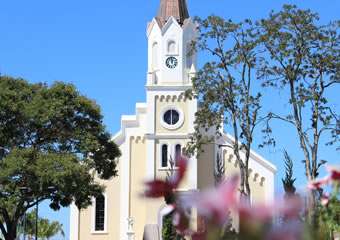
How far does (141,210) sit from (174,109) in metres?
8.02

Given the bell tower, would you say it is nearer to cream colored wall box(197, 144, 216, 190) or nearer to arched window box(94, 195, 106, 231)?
cream colored wall box(197, 144, 216, 190)

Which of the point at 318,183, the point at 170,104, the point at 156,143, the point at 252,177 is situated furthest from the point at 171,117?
the point at 318,183

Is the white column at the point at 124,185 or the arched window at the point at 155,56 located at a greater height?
the arched window at the point at 155,56

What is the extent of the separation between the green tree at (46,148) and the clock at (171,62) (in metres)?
16.4

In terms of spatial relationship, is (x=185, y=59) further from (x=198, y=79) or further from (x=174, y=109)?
(x=198, y=79)

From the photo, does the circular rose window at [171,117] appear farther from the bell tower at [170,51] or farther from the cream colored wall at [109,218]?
the cream colored wall at [109,218]

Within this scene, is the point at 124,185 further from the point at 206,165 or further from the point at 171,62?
the point at 171,62

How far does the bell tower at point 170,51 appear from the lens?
53219mm

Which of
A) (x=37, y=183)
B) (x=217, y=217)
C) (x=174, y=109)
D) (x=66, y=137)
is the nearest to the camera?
(x=217, y=217)

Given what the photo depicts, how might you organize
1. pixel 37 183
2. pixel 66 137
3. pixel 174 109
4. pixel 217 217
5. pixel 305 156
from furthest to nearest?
pixel 174 109
pixel 66 137
pixel 37 183
pixel 305 156
pixel 217 217

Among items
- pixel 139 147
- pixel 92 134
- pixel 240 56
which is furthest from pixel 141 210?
pixel 240 56

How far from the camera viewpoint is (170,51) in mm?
53688

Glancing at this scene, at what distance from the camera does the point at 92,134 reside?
121 ft

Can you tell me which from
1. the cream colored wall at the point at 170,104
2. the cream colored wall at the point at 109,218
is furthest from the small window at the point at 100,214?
the cream colored wall at the point at 170,104
